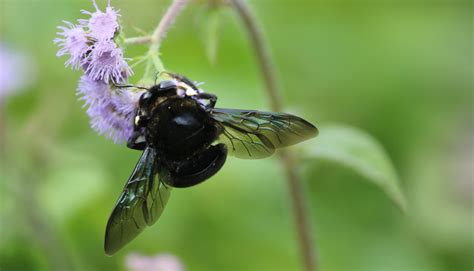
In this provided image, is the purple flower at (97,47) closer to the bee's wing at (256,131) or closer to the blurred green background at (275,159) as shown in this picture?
the bee's wing at (256,131)

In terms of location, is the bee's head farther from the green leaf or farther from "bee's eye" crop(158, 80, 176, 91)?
the green leaf

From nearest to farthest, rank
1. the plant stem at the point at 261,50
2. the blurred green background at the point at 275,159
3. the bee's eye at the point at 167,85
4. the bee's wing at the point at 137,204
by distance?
the bee's wing at the point at 137,204 < the bee's eye at the point at 167,85 < the plant stem at the point at 261,50 < the blurred green background at the point at 275,159

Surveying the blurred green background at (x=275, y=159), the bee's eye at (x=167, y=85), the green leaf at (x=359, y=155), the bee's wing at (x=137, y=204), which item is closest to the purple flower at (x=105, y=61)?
the bee's eye at (x=167, y=85)

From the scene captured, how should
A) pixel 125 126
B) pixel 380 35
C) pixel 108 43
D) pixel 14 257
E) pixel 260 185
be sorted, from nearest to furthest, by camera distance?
1. pixel 108 43
2. pixel 125 126
3. pixel 14 257
4. pixel 260 185
5. pixel 380 35

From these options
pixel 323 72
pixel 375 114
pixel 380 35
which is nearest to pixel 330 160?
pixel 375 114

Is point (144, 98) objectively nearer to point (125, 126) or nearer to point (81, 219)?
point (125, 126)

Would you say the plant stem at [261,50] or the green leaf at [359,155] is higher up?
the plant stem at [261,50]

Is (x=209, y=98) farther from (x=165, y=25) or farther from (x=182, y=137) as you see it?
(x=165, y=25)
